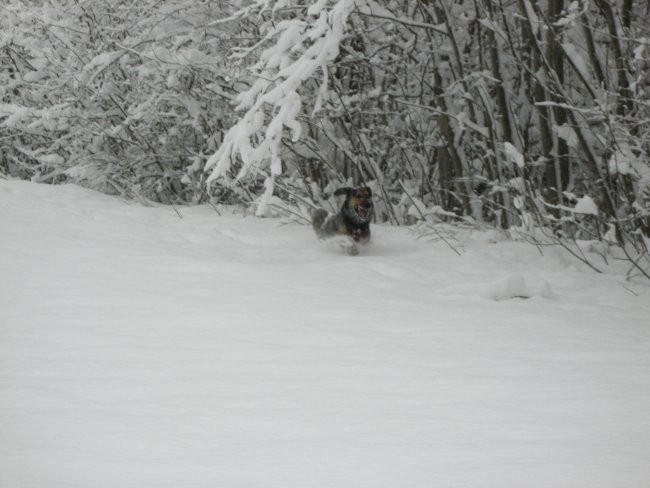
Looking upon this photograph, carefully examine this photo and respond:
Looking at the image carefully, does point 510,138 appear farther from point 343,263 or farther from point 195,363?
point 195,363

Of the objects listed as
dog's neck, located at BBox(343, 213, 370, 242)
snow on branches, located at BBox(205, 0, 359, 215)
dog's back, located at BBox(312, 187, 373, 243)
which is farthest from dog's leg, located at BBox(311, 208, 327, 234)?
snow on branches, located at BBox(205, 0, 359, 215)

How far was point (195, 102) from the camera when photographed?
9602 mm

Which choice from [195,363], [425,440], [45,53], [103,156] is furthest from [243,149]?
[45,53]

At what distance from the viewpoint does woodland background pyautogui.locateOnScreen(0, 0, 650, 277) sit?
6004 mm

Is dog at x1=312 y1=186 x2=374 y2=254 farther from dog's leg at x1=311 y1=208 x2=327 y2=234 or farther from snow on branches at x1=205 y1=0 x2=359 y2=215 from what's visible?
snow on branches at x1=205 y1=0 x2=359 y2=215

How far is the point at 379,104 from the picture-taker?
9.45 meters

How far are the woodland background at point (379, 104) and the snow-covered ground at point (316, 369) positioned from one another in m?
0.85

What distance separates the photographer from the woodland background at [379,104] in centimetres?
600

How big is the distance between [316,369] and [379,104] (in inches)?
260

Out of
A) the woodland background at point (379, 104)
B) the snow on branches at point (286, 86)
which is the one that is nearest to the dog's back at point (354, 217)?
the woodland background at point (379, 104)

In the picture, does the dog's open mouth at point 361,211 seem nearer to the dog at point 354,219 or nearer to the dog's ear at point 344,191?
the dog at point 354,219

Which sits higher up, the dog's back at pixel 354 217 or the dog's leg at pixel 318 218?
the dog's back at pixel 354 217

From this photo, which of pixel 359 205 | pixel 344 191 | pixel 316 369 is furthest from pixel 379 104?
pixel 316 369

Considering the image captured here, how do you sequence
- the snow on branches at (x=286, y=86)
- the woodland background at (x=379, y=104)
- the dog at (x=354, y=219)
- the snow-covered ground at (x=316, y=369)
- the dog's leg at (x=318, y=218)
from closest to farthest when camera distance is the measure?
the snow-covered ground at (x=316, y=369)
the snow on branches at (x=286, y=86)
the woodland background at (x=379, y=104)
the dog at (x=354, y=219)
the dog's leg at (x=318, y=218)
